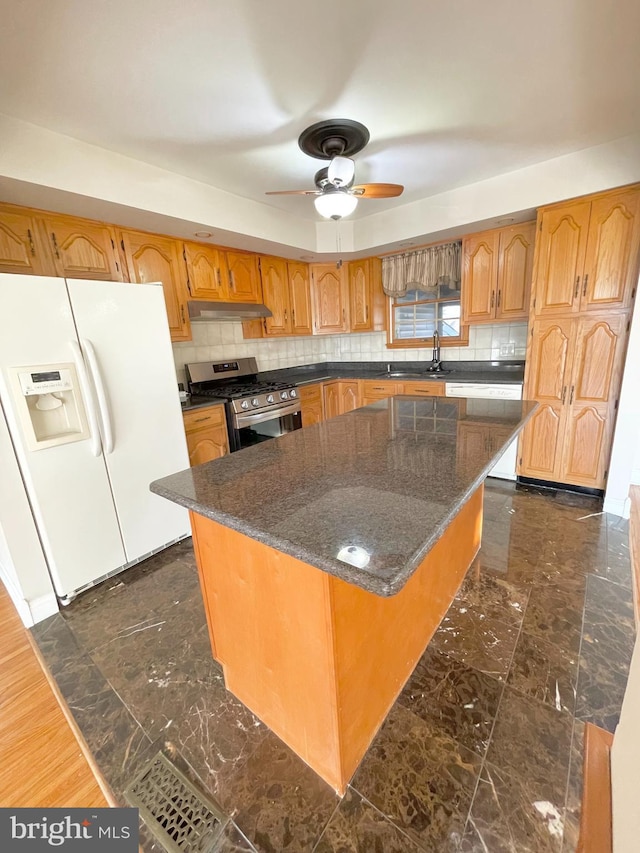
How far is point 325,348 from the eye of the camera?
477cm

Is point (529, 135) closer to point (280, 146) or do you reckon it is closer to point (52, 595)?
point (280, 146)

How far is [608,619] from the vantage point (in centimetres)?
166

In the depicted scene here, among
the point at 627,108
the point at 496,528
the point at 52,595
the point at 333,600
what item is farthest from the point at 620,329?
the point at 52,595

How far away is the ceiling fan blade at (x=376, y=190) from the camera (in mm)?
1921

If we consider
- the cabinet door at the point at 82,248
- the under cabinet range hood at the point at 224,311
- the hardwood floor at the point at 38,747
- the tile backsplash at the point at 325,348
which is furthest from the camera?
the tile backsplash at the point at 325,348

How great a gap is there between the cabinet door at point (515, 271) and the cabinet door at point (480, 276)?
51 millimetres

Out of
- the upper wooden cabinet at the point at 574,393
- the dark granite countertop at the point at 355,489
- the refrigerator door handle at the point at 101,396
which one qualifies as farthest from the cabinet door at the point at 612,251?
the refrigerator door handle at the point at 101,396

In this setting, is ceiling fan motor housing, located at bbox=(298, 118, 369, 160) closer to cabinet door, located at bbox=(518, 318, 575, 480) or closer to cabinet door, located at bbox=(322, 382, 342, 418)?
cabinet door, located at bbox=(518, 318, 575, 480)

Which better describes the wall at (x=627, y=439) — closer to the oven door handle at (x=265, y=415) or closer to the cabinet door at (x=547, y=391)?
the cabinet door at (x=547, y=391)

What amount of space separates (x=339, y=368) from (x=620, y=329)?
2.94 meters

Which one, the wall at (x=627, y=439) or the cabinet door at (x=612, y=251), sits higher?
the cabinet door at (x=612, y=251)

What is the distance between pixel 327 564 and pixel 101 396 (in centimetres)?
180

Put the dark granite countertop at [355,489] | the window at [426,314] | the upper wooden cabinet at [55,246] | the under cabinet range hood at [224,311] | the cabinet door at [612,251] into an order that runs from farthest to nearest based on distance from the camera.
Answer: the window at [426,314] < the under cabinet range hood at [224,311] < the cabinet door at [612,251] < the upper wooden cabinet at [55,246] < the dark granite countertop at [355,489]

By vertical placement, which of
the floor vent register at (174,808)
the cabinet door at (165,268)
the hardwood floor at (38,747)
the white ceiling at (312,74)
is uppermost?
the white ceiling at (312,74)
